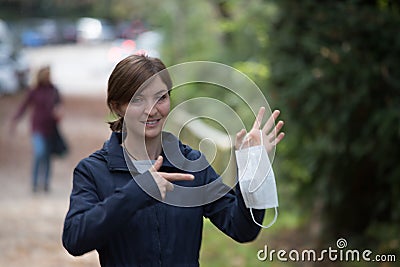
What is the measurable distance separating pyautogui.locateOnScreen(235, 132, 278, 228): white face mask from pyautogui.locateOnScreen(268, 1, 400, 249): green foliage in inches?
139

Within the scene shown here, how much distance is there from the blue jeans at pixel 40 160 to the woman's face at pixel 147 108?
397 inches

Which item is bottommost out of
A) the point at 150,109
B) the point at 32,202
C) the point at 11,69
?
the point at 150,109

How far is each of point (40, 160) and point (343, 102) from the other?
7.32 metres

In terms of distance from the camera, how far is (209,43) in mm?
20609

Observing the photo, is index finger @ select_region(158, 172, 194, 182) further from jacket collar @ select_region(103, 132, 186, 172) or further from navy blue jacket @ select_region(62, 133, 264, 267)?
jacket collar @ select_region(103, 132, 186, 172)

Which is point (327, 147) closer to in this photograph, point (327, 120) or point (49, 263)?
point (327, 120)

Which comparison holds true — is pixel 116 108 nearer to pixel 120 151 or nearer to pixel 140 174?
pixel 120 151

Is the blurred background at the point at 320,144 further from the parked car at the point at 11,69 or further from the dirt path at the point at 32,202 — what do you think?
the parked car at the point at 11,69

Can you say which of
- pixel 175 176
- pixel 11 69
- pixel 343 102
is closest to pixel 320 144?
pixel 343 102

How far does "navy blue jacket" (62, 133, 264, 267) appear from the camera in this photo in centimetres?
289

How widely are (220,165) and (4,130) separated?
13.8 m

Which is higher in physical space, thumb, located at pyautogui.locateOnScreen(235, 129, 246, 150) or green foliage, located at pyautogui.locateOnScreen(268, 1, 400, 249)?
green foliage, located at pyautogui.locateOnScreen(268, 1, 400, 249)

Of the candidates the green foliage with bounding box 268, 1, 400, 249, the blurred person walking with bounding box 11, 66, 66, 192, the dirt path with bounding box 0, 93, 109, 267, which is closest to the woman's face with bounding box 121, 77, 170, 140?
the green foliage with bounding box 268, 1, 400, 249

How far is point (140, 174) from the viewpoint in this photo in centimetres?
287
